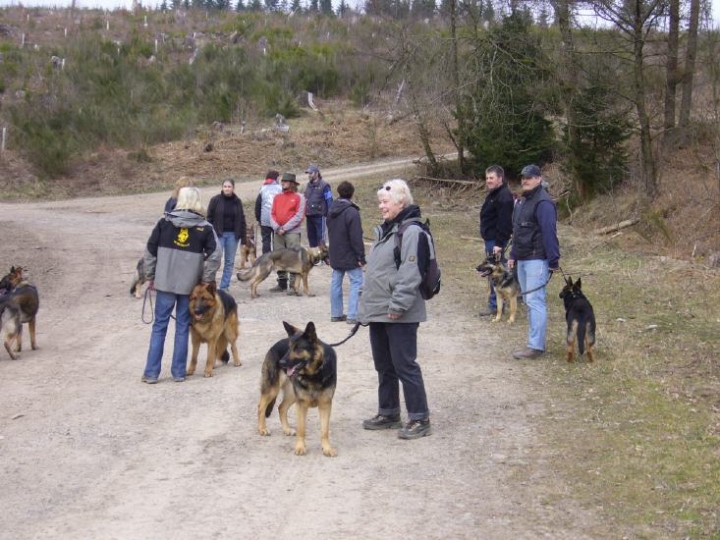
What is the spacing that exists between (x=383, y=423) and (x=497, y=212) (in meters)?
5.30

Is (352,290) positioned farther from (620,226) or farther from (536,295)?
(620,226)

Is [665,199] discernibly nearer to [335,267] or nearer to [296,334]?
[335,267]

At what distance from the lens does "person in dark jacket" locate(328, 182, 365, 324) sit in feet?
36.9

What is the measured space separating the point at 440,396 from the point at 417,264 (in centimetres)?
212

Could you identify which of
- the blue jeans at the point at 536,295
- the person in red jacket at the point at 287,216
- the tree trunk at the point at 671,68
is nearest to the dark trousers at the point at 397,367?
the blue jeans at the point at 536,295

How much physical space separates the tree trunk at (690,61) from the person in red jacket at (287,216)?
1276cm

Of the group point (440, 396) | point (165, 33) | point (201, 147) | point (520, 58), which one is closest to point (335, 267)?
point (440, 396)

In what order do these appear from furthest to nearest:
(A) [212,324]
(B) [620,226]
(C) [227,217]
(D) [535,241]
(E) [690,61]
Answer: (E) [690,61], (B) [620,226], (C) [227,217], (D) [535,241], (A) [212,324]

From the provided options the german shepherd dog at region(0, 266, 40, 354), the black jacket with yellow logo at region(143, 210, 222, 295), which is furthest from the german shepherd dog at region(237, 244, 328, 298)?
the black jacket with yellow logo at region(143, 210, 222, 295)

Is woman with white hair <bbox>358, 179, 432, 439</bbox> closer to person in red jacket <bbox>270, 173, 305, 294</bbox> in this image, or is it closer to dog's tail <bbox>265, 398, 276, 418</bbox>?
dog's tail <bbox>265, 398, 276, 418</bbox>

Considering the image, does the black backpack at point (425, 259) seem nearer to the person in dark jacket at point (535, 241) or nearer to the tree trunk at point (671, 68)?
the person in dark jacket at point (535, 241)

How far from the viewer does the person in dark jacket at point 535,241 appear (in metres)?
9.20

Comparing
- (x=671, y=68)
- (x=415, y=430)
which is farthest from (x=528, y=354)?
(x=671, y=68)

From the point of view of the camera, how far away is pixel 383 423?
287 inches
